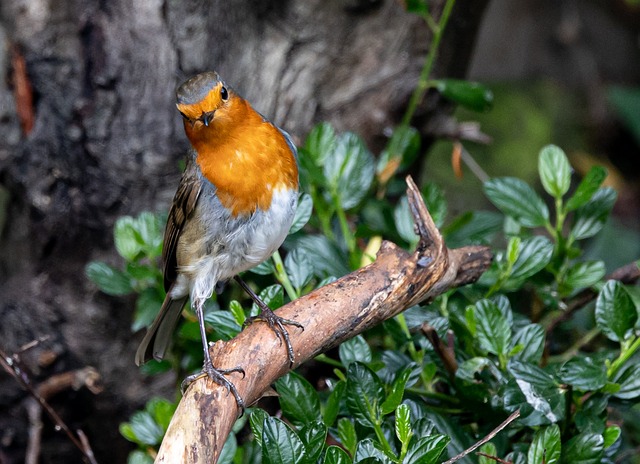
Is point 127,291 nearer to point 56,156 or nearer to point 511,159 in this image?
point 56,156

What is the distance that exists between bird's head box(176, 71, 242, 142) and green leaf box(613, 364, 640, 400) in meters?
1.13

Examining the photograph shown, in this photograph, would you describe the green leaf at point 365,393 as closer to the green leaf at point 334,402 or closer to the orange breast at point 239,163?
the green leaf at point 334,402

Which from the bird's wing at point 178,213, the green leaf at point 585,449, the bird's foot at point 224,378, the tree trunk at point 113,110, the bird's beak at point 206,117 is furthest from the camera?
the tree trunk at point 113,110

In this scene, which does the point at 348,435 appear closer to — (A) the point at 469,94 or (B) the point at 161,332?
(B) the point at 161,332

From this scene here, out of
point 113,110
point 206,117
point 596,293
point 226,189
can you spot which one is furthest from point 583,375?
point 113,110

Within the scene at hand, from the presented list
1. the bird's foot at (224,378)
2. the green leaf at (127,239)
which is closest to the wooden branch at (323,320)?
the bird's foot at (224,378)

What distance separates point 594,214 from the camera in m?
2.20

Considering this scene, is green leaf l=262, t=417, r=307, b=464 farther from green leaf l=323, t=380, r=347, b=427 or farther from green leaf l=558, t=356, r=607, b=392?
green leaf l=558, t=356, r=607, b=392

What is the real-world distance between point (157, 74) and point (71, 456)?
1.36 meters

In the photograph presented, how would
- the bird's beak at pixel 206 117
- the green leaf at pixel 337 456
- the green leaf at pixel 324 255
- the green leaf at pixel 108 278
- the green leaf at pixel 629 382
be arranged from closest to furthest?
1. the green leaf at pixel 337 456
2. the green leaf at pixel 629 382
3. the bird's beak at pixel 206 117
4. the green leaf at pixel 324 255
5. the green leaf at pixel 108 278

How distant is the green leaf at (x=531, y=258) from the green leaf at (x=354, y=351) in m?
0.45

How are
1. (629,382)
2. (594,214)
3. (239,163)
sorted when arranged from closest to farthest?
(629,382) → (239,163) → (594,214)

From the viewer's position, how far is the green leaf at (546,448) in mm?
1626

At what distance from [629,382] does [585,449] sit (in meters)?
0.21
